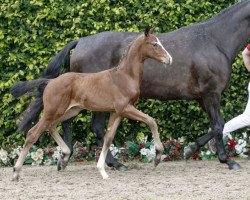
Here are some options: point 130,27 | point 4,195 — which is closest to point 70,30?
point 130,27

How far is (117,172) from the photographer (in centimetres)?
888

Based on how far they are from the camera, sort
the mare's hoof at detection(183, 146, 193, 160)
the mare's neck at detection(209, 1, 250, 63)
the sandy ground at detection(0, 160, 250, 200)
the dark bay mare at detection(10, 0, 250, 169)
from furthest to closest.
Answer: the mare's hoof at detection(183, 146, 193, 160) < the mare's neck at detection(209, 1, 250, 63) < the dark bay mare at detection(10, 0, 250, 169) < the sandy ground at detection(0, 160, 250, 200)

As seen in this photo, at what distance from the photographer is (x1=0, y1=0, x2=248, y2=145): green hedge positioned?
1027cm

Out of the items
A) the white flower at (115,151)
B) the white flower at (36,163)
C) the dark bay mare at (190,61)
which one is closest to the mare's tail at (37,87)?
the dark bay mare at (190,61)

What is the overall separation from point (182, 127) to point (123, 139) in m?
0.92

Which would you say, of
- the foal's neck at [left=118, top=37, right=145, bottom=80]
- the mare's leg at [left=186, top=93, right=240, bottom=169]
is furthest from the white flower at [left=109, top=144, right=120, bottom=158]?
the foal's neck at [left=118, top=37, right=145, bottom=80]

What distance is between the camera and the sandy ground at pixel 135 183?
7.00m

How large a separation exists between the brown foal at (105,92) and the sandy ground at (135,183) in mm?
347

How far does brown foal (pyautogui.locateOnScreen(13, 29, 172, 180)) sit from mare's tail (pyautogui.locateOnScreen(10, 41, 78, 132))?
1.01 feet

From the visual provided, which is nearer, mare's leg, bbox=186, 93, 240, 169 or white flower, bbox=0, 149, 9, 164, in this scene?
mare's leg, bbox=186, 93, 240, 169

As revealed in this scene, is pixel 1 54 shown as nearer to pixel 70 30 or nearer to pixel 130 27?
pixel 70 30

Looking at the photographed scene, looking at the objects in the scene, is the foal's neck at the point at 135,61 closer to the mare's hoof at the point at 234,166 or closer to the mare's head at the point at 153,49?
the mare's head at the point at 153,49

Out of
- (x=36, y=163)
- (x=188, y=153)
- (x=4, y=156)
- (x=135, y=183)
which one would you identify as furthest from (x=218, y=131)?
(x=4, y=156)

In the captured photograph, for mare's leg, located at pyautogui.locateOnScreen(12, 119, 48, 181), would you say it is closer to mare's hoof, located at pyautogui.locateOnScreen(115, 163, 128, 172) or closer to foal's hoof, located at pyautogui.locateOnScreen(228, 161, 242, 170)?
mare's hoof, located at pyautogui.locateOnScreen(115, 163, 128, 172)
